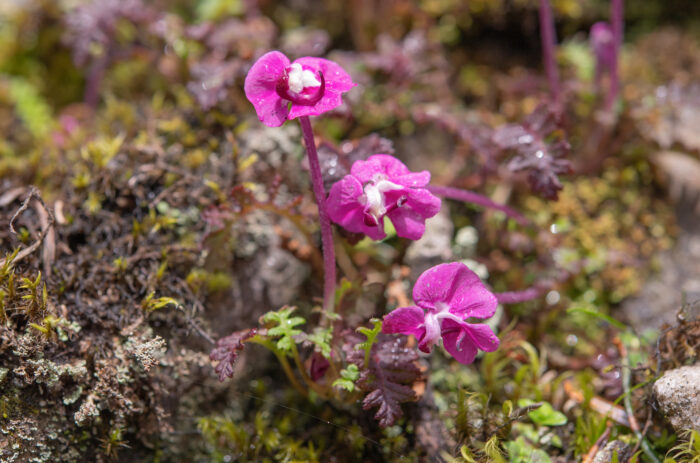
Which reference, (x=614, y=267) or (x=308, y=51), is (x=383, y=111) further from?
(x=614, y=267)

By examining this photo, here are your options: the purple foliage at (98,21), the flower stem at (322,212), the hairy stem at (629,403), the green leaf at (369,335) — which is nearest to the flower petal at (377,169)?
the flower stem at (322,212)

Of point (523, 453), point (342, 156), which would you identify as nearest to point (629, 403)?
point (523, 453)

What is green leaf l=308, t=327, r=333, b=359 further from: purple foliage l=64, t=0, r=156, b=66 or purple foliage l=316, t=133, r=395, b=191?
purple foliage l=64, t=0, r=156, b=66

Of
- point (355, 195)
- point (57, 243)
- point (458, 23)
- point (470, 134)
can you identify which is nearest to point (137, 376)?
point (57, 243)

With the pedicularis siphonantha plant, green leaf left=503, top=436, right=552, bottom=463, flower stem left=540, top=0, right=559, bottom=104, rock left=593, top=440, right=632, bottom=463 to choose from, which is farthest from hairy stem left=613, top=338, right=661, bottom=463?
flower stem left=540, top=0, right=559, bottom=104

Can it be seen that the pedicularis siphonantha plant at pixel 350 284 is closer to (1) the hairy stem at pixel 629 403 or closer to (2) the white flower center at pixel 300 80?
(2) the white flower center at pixel 300 80

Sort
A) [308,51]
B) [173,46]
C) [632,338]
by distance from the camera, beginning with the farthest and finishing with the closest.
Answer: [173,46] < [308,51] < [632,338]

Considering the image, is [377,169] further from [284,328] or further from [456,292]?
[284,328]
